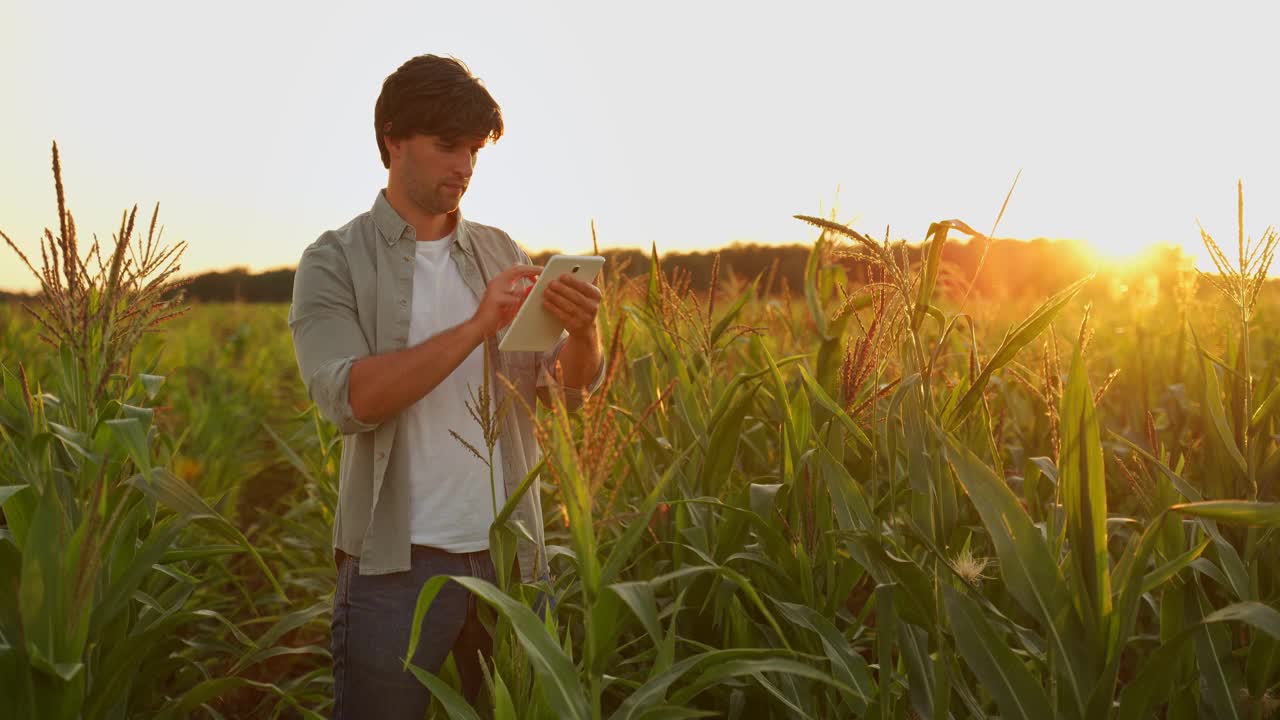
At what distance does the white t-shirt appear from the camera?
220 centimetres

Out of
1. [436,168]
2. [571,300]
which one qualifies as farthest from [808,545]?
[436,168]

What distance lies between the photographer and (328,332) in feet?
7.07

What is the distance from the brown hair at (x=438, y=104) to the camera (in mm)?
2152

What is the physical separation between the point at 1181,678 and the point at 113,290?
7.25 feet

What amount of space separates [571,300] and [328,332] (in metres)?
0.62

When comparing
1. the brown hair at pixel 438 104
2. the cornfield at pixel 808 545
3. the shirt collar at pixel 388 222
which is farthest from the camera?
the shirt collar at pixel 388 222

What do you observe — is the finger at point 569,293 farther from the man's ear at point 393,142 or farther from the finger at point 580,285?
the man's ear at point 393,142

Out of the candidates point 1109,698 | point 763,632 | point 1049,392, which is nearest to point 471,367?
point 763,632

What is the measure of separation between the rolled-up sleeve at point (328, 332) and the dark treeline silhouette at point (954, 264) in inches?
10.7

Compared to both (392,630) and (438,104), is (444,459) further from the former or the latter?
(438,104)

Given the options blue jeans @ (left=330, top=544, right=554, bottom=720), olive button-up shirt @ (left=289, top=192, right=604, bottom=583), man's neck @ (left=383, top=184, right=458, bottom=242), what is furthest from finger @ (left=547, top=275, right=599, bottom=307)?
blue jeans @ (left=330, top=544, right=554, bottom=720)

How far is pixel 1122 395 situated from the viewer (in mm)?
4809

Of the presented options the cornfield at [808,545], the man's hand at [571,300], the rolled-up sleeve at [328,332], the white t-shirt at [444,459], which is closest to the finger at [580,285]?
the man's hand at [571,300]

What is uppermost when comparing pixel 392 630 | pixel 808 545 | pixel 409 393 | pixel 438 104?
pixel 438 104
